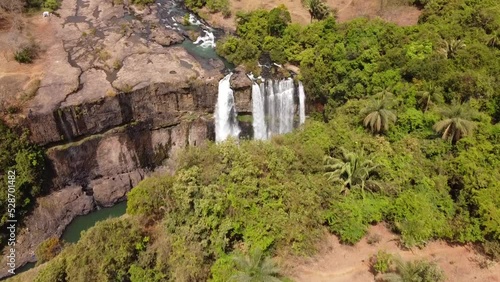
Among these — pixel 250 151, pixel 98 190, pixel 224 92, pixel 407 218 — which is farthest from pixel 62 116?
pixel 407 218

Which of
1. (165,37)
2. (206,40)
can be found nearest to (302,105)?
(206,40)

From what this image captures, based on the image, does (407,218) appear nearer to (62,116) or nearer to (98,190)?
(98,190)

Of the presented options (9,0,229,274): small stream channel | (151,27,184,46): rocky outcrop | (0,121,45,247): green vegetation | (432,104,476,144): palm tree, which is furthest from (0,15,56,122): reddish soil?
(432,104,476,144): palm tree

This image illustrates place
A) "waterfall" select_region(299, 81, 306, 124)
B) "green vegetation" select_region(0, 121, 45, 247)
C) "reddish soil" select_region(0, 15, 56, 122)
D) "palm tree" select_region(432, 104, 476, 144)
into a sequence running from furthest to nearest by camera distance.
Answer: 1. "waterfall" select_region(299, 81, 306, 124)
2. "reddish soil" select_region(0, 15, 56, 122)
3. "green vegetation" select_region(0, 121, 45, 247)
4. "palm tree" select_region(432, 104, 476, 144)

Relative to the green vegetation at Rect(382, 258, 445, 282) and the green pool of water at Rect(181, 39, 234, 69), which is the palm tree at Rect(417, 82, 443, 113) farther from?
the green pool of water at Rect(181, 39, 234, 69)

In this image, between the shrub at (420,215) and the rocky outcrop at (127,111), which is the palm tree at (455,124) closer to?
the shrub at (420,215)

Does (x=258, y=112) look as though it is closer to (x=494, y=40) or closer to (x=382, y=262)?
(x=382, y=262)

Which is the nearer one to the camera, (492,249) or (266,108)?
(492,249)

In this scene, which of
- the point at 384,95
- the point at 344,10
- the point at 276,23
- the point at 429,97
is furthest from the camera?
the point at 344,10
